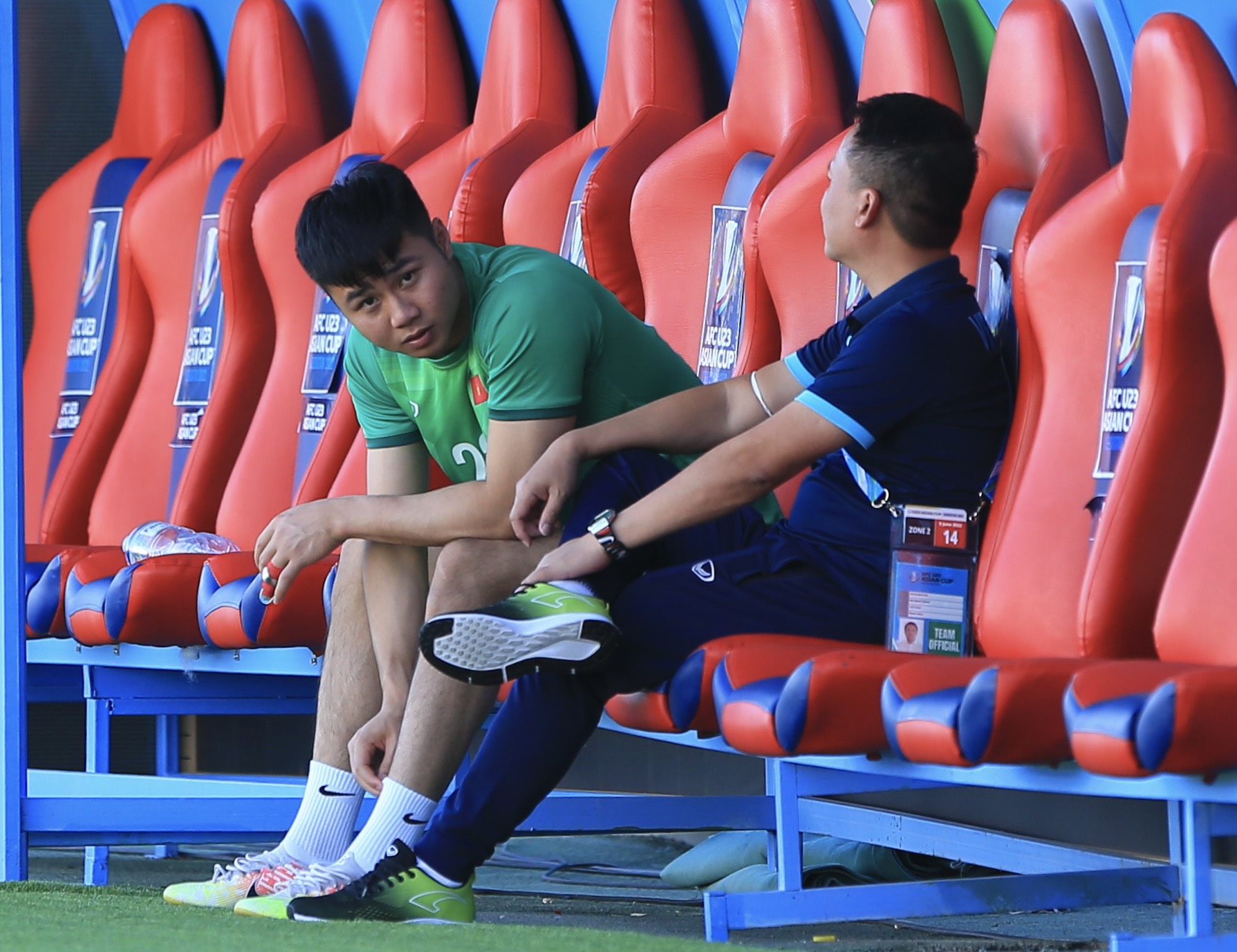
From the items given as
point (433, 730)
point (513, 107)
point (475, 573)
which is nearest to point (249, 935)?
point (433, 730)

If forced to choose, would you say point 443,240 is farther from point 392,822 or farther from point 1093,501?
point 1093,501

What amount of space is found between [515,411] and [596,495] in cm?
13

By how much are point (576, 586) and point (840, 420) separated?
0.28m

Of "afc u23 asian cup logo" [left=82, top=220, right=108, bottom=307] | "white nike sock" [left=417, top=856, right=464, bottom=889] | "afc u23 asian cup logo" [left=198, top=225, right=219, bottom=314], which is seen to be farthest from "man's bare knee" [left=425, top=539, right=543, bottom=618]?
"afc u23 asian cup logo" [left=82, top=220, right=108, bottom=307]

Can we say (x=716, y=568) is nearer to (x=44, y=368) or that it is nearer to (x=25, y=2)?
(x=44, y=368)

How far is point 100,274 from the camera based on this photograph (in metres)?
3.95

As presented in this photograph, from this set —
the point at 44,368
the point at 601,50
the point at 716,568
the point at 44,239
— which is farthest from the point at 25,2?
the point at 716,568

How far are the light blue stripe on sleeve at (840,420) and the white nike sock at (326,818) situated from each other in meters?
0.62

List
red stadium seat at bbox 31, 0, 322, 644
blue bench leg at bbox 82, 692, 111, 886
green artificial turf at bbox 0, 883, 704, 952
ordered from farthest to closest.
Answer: red stadium seat at bbox 31, 0, 322, 644, blue bench leg at bbox 82, 692, 111, 886, green artificial turf at bbox 0, 883, 704, 952

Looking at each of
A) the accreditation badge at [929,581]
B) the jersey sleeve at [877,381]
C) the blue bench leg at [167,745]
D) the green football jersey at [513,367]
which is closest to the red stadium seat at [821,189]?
the green football jersey at [513,367]

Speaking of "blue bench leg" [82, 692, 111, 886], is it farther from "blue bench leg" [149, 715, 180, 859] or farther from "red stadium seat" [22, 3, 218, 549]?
"red stadium seat" [22, 3, 218, 549]

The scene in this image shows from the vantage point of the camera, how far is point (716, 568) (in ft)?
5.96

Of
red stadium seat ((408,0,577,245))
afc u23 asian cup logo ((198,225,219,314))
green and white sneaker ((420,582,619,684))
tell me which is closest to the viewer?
green and white sneaker ((420,582,619,684))

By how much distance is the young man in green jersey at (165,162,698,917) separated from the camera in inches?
70.8
